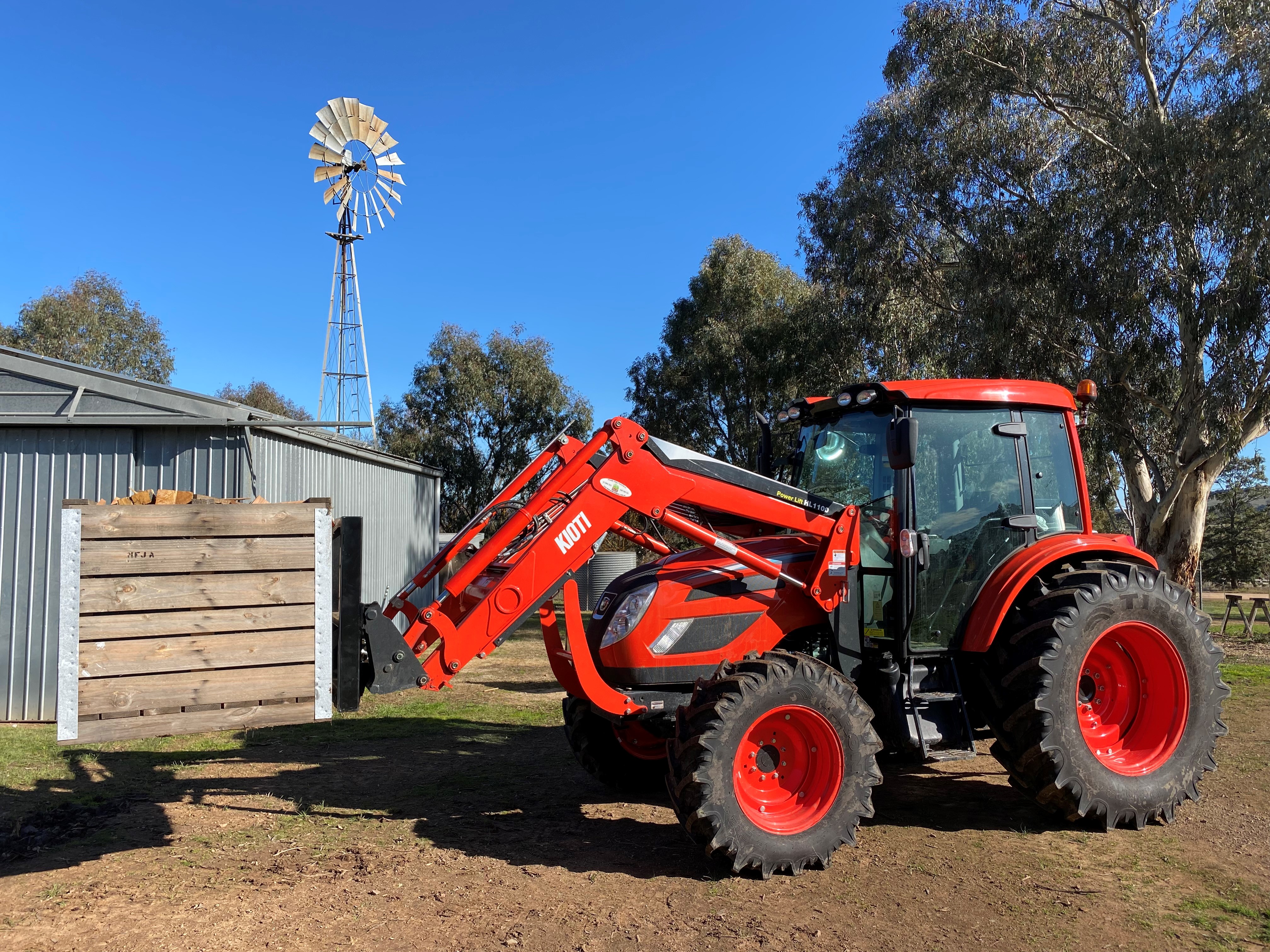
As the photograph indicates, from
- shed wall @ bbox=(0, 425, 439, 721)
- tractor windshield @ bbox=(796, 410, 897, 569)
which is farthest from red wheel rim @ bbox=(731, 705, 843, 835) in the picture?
shed wall @ bbox=(0, 425, 439, 721)

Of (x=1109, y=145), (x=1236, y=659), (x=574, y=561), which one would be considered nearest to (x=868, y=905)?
(x=574, y=561)

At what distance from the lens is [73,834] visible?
529 centimetres

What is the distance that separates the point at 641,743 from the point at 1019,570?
2.61m

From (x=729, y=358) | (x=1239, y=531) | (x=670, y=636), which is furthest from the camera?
(x=1239, y=531)

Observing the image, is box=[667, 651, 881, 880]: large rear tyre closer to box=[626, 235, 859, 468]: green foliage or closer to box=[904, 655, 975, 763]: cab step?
box=[904, 655, 975, 763]: cab step

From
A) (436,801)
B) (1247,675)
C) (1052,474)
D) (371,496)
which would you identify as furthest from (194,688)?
(1247,675)

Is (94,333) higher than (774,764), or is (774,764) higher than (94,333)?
(94,333)

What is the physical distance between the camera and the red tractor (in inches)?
180

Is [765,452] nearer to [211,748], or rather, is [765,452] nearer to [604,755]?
[604,755]

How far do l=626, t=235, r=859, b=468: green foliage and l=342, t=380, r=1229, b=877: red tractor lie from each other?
17.7 metres

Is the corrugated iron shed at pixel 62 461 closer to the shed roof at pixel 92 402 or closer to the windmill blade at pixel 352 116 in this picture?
the shed roof at pixel 92 402

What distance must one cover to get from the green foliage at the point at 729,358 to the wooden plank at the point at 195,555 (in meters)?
19.8

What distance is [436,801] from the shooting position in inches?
237

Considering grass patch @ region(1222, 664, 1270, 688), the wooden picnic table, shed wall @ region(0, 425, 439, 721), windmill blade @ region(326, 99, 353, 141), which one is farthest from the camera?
windmill blade @ region(326, 99, 353, 141)
